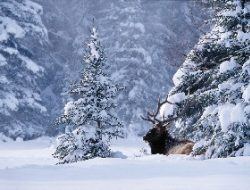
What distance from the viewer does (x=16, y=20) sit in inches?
1682

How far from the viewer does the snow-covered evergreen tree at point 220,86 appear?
13172 millimetres

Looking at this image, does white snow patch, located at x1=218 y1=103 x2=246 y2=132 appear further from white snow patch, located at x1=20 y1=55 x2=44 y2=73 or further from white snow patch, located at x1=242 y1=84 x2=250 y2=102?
white snow patch, located at x1=20 y1=55 x2=44 y2=73

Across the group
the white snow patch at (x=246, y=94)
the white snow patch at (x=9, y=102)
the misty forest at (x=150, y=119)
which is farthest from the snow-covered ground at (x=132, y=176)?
the white snow patch at (x=9, y=102)

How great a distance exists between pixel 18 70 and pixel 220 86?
32.9m

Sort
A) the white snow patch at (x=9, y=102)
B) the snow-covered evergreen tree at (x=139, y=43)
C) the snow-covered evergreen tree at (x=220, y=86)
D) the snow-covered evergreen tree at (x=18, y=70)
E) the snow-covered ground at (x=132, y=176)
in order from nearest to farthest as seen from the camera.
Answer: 1. the snow-covered ground at (x=132, y=176)
2. the snow-covered evergreen tree at (x=220, y=86)
3. the white snow patch at (x=9, y=102)
4. the snow-covered evergreen tree at (x=18, y=70)
5. the snow-covered evergreen tree at (x=139, y=43)

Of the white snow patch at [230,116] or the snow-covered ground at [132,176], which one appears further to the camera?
the white snow patch at [230,116]

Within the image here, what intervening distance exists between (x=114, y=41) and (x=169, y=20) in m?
8.57

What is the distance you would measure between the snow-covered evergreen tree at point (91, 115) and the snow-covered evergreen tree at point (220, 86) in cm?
224

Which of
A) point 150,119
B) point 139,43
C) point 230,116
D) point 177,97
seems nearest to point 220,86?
point 230,116

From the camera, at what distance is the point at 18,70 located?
1759 inches

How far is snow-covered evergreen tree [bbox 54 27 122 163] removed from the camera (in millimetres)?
16953

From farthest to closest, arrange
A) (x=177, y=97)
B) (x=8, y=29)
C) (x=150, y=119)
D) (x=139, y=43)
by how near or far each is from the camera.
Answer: (x=139, y=43) → (x=8, y=29) → (x=150, y=119) → (x=177, y=97)

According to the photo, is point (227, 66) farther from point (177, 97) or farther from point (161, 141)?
point (161, 141)

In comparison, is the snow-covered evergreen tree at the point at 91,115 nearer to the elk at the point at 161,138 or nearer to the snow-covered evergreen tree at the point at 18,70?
the elk at the point at 161,138
